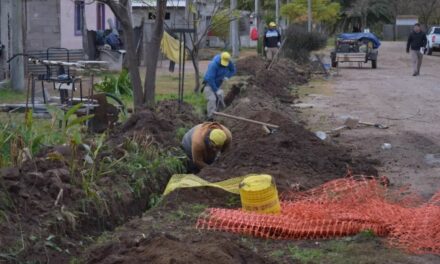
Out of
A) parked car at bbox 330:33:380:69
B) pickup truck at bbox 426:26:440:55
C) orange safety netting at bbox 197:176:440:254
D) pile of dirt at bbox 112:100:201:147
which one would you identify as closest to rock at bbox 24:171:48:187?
orange safety netting at bbox 197:176:440:254

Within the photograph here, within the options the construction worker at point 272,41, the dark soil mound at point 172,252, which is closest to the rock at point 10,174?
the dark soil mound at point 172,252

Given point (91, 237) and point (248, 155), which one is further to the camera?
point (248, 155)

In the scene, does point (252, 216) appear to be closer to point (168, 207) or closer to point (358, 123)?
point (168, 207)

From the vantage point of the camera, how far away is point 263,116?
14172mm

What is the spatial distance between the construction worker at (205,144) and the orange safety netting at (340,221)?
2360mm

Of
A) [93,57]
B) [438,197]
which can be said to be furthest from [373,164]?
[93,57]

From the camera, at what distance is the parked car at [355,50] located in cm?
3606

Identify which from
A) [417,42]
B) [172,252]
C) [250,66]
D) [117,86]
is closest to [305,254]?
[172,252]

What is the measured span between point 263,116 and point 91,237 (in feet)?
22.4

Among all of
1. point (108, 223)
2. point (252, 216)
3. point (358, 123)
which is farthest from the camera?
point (358, 123)

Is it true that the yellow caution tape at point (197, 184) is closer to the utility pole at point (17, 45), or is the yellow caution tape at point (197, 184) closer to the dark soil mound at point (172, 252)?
the dark soil mound at point (172, 252)

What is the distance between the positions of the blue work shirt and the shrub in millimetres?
20997

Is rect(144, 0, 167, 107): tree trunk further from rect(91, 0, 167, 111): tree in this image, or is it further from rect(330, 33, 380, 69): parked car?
rect(330, 33, 380, 69): parked car

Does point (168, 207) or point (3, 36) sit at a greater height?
point (3, 36)
